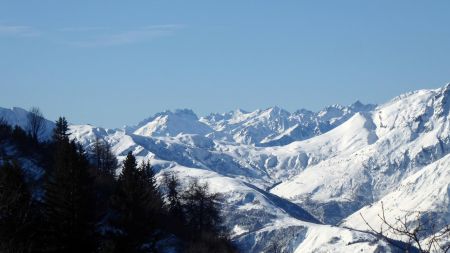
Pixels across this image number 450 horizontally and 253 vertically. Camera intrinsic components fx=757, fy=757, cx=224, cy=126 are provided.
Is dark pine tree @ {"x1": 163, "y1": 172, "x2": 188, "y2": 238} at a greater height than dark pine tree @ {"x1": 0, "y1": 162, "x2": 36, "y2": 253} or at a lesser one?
greater

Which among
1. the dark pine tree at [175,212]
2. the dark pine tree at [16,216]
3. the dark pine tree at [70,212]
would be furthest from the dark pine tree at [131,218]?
the dark pine tree at [175,212]

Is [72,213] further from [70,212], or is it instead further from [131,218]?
[131,218]

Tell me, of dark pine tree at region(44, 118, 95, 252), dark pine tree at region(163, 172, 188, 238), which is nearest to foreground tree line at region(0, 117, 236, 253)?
dark pine tree at region(44, 118, 95, 252)

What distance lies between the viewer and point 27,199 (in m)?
41.6

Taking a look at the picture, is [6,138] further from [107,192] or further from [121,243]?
[121,243]

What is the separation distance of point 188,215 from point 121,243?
4917 centimetres

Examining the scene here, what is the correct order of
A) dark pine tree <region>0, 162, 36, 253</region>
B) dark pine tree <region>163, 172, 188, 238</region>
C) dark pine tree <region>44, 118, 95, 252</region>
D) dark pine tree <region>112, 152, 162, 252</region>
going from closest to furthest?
dark pine tree <region>0, 162, 36, 253</region>
dark pine tree <region>44, 118, 95, 252</region>
dark pine tree <region>112, 152, 162, 252</region>
dark pine tree <region>163, 172, 188, 238</region>

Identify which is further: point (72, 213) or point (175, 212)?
point (175, 212)

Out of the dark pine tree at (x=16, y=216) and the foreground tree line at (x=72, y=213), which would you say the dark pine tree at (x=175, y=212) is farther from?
the dark pine tree at (x=16, y=216)

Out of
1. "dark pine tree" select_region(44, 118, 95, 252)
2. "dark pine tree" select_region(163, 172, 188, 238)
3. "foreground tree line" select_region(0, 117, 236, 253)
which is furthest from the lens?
"dark pine tree" select_region(163, 172, 188, 238)

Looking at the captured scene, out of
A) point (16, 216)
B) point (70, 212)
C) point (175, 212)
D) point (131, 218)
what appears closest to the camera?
point (16, 216)

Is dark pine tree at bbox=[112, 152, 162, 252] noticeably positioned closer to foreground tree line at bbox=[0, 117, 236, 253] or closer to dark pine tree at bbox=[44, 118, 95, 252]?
foreground tree line at bbox=[0, 117, 236, 253]

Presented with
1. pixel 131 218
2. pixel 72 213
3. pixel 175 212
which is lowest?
pixel 72 213

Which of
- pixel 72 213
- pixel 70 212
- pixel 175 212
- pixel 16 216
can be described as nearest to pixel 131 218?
pixel 72 213
